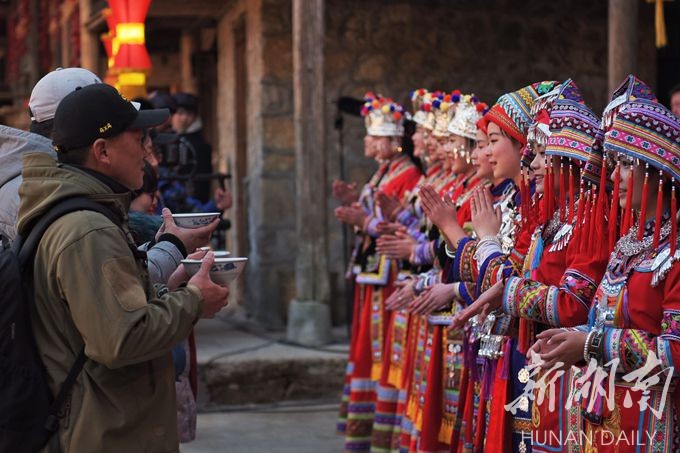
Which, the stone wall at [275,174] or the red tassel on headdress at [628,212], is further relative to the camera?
the stone wall at [275,174]

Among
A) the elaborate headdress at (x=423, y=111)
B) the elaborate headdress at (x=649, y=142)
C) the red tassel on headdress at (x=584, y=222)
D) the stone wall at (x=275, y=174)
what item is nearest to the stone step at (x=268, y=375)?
the stone wall at (x=275, y=174)

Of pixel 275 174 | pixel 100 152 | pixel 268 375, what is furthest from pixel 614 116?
pixel 275 174

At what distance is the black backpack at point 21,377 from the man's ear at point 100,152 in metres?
0.19

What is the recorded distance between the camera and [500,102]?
4523 mm

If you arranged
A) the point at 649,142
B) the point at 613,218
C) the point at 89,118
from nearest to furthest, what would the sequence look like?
the point at 89,118 → the point at 649,142 → the point at 613,218

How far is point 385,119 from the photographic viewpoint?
6.83 metres

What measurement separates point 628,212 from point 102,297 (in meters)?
1.53

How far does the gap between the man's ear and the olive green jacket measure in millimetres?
60

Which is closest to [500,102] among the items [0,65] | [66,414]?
[66,414]

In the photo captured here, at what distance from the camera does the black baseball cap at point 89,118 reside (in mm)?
2973

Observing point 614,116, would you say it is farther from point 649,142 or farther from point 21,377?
point 21,377

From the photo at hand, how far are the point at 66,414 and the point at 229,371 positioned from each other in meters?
5.22

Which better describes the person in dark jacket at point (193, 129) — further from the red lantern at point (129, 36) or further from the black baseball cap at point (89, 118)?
the black baseball cap at point (89, 118)

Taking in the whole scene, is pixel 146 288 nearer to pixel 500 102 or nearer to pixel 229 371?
pixel 500 102
